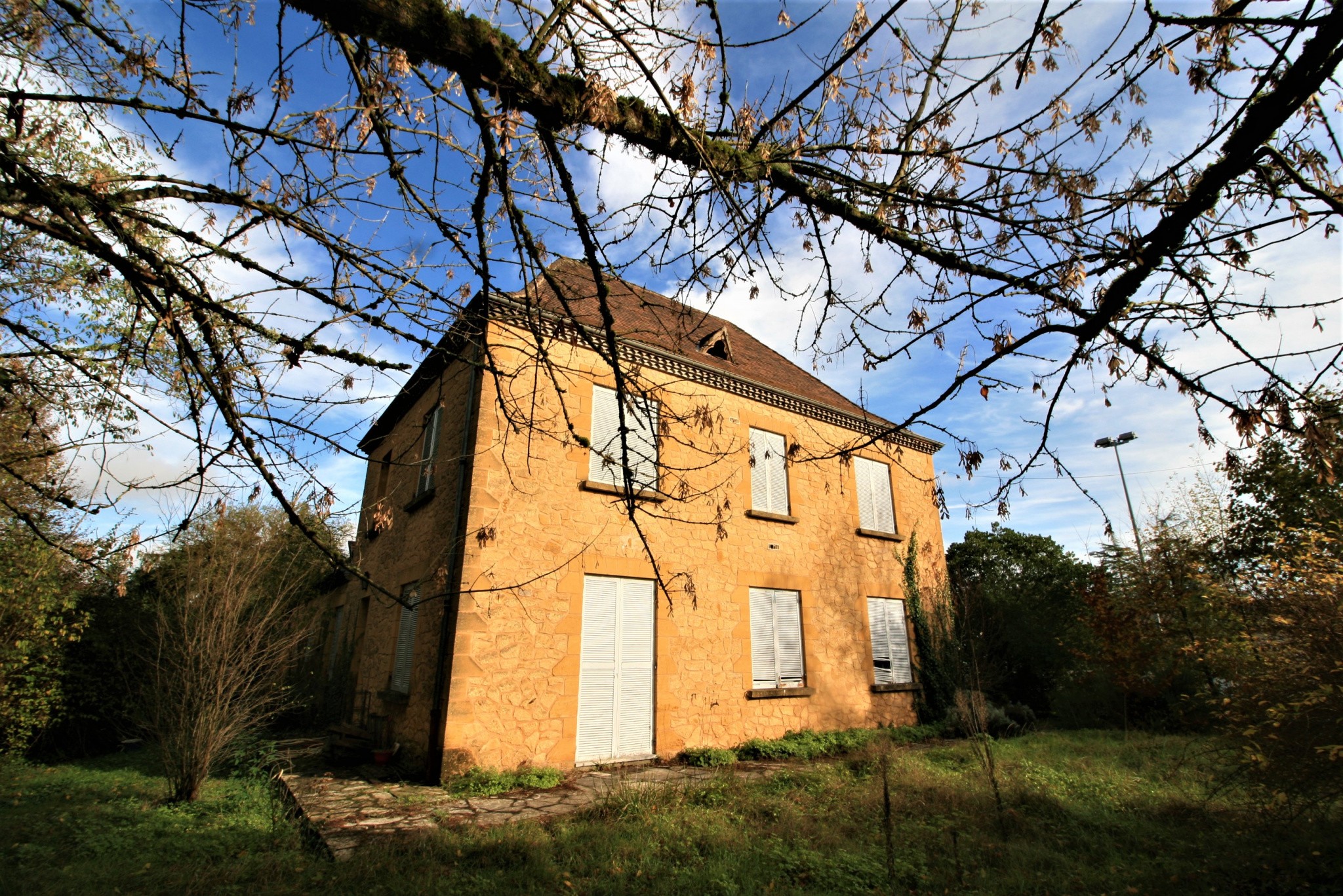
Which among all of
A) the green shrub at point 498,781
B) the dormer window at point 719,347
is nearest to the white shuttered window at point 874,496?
the dormer window at point 719,347

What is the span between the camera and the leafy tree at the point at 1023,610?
1412 cm

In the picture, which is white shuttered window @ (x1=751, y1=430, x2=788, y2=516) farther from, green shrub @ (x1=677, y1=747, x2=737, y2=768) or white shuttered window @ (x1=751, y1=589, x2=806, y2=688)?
green shrub @ (x1=677, y1=747, x2=737, y2=768)

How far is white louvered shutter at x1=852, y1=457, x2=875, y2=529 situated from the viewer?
42.9 ft

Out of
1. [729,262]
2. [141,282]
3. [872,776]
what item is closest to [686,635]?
[872,776]

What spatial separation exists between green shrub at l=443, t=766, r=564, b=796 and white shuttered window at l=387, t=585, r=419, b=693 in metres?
2.17

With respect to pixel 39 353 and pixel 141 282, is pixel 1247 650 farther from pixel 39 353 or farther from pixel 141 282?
pixel 39 353

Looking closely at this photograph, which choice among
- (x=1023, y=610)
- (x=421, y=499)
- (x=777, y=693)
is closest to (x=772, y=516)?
(x=777, y=693)

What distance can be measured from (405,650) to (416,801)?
3275 millimetres

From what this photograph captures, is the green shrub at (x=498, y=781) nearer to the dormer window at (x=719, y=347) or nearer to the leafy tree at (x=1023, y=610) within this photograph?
the dormer window at (x=719, y=347)

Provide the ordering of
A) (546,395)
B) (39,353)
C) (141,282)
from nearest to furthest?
(141,282) < (39,353) < (546,395)

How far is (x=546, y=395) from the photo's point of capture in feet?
29.7

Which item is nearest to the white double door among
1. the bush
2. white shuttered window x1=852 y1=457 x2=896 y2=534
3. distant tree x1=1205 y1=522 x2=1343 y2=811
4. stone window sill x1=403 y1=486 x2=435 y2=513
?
stone window sill x1=403 y1=486 x2=435 y2=513

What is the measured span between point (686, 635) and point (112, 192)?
26.4ft

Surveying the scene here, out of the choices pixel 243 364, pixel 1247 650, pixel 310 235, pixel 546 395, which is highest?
pixel 546 395
